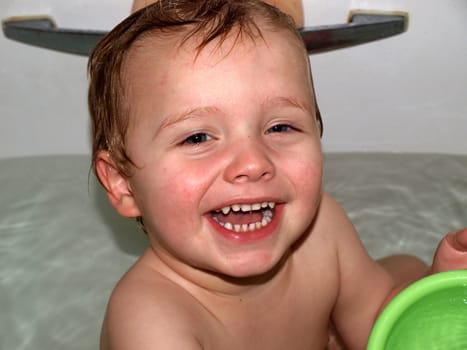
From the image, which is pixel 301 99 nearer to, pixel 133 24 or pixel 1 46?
pixel 133 24

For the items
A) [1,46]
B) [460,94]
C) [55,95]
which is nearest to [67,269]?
[55,95]

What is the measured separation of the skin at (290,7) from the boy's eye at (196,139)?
44 centimetres

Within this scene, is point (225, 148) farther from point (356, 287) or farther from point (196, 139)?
point (356, 287)

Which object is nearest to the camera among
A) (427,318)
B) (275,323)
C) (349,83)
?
(427,318)

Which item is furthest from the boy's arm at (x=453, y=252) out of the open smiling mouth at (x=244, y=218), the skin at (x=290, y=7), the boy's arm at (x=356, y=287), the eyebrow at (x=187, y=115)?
the skin at (x=290, y=7)

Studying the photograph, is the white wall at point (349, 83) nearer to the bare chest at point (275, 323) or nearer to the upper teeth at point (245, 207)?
the bare chest at point (275, 323)

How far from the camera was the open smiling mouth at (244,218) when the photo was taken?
2.74ft

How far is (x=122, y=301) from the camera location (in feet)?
3.01

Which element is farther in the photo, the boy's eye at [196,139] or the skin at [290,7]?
the skin at [290,7]

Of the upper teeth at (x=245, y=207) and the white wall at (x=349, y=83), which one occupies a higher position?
the upper teeth at (x=245, y=207)

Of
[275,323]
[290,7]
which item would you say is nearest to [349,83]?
[290,7]

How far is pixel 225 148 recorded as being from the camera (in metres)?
0.81

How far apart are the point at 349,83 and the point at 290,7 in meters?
0.23

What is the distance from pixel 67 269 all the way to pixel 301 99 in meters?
0.73
